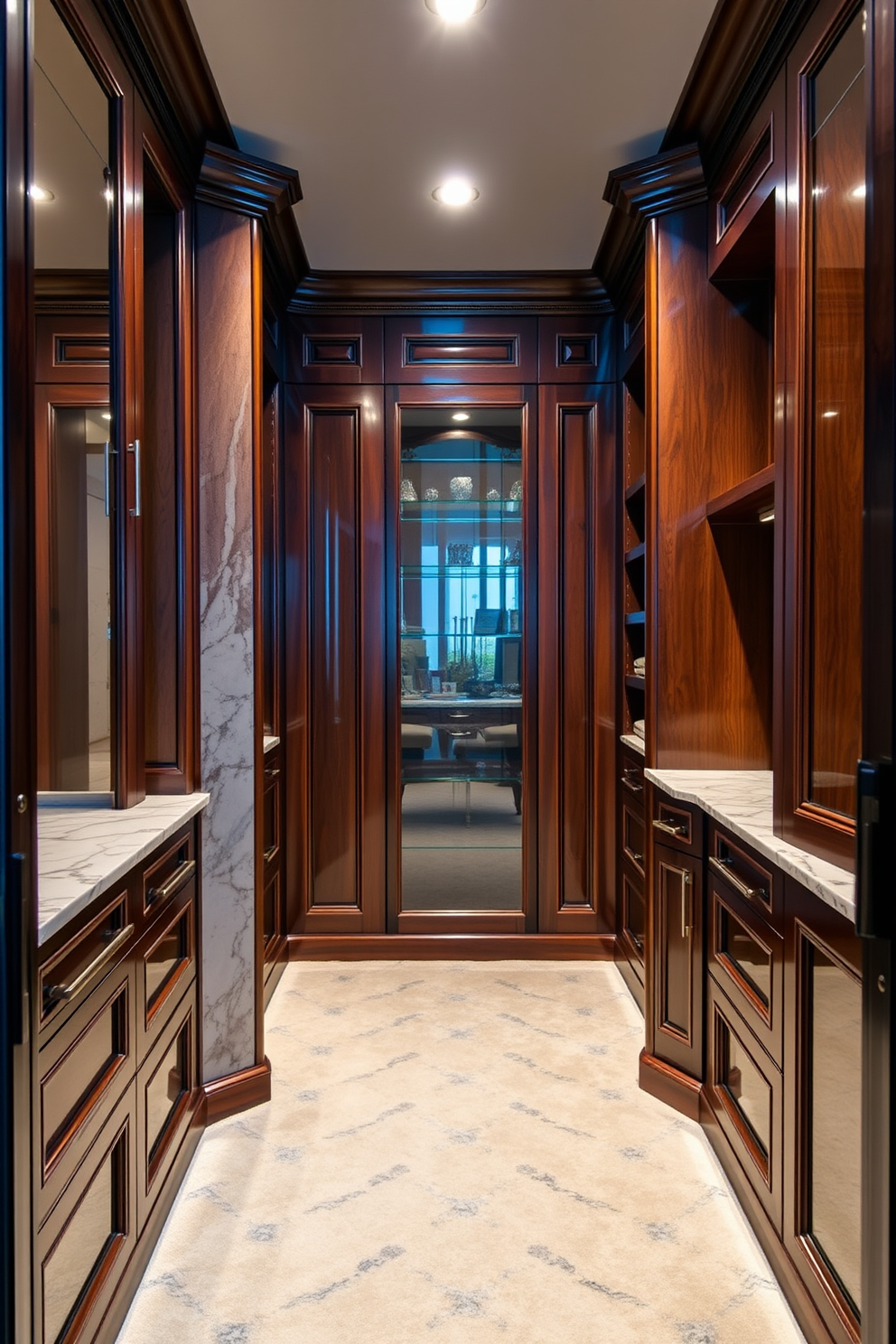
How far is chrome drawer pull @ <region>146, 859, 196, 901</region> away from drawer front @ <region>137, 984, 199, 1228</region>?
0.99 feet

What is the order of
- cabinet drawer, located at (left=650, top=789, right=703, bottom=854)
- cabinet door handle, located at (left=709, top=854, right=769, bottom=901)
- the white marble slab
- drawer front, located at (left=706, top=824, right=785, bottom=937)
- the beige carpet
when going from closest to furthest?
the white marble slab < the beige carpet < drawer front, located at (left=706, top=824, right=785, bottom=937) < cabinet door handle, located at (left=709, top=854, right=769, bottom=901) < cabinet drawer, located at (left=650, top=789, right=703, bottom=854)

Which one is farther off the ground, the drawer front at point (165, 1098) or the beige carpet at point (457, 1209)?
the drawer front at point (165, 1098)

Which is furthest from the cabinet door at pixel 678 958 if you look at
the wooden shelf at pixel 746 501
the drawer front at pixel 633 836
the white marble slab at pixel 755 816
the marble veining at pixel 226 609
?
the marble veining at pixel 226 609

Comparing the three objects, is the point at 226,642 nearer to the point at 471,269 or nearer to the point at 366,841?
the point at 366,841

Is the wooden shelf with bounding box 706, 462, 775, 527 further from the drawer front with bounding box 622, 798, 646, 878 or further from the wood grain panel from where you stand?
the wood grain panel

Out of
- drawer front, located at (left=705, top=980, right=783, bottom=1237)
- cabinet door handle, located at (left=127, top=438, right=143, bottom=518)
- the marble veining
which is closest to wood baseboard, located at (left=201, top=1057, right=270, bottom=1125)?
the marble veining

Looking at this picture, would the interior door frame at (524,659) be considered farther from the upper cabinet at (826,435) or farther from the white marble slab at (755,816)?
the upper cabinet at (826,435)

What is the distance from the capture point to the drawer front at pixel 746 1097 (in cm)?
178

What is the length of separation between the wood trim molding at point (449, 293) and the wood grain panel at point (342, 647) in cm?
37

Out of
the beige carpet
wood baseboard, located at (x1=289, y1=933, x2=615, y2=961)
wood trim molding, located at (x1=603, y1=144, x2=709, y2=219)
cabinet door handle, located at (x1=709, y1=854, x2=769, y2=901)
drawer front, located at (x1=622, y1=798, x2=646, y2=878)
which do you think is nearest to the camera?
the beige carpet

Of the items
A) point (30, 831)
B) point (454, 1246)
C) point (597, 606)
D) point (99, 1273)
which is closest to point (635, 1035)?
point (454, 1246)

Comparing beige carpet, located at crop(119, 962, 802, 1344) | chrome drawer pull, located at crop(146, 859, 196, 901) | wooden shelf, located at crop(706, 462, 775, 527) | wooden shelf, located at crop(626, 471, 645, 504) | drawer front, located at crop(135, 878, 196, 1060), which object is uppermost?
wooden shelf, located at crop(626, 471, 645, 504)

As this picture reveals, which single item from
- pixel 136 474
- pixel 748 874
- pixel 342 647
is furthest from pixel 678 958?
pixel 136 474

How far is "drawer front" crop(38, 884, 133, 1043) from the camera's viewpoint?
1.33m
